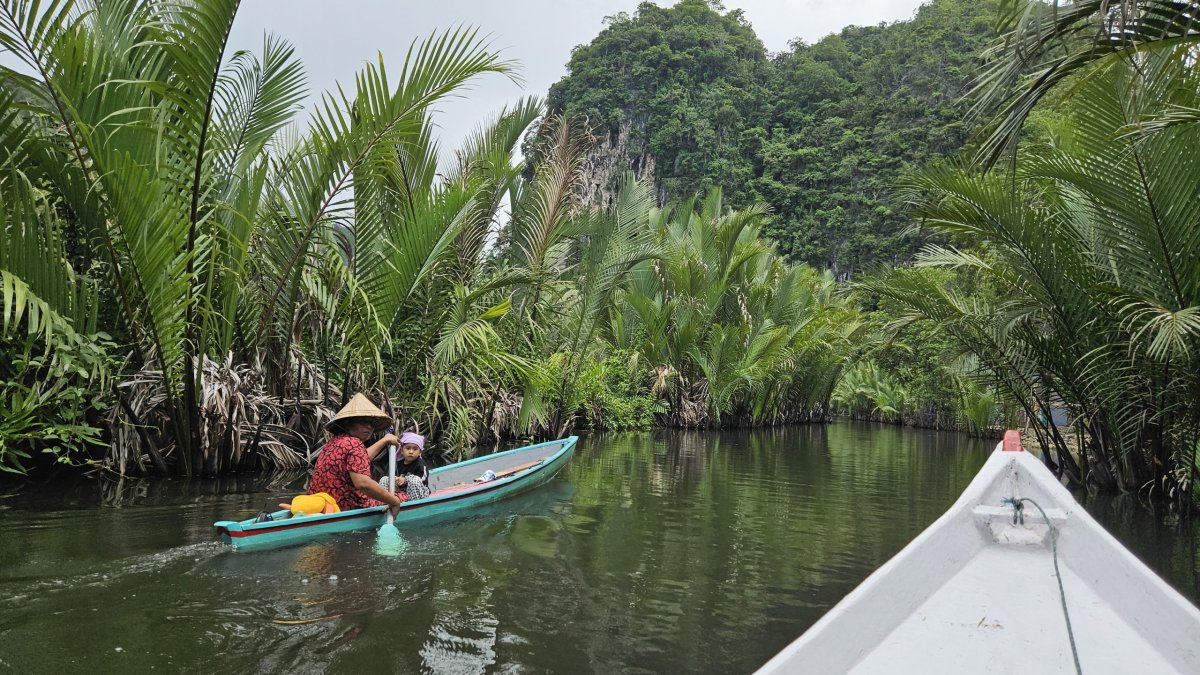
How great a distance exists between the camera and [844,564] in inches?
242

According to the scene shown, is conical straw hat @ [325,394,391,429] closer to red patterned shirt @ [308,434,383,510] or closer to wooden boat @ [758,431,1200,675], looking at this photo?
red patterned shirt @ [308,434,383,510]

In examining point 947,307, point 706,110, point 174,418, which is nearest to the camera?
point 174,418

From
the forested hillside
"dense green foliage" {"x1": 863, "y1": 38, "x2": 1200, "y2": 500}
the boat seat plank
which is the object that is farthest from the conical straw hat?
the forested hillside

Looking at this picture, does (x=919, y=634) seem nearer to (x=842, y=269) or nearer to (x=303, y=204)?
(x=303, y=204)

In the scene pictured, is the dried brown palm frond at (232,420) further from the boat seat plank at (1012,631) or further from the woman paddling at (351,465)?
the boat seat plank at (1012,631)

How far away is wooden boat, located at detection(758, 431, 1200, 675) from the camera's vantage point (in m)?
2.54

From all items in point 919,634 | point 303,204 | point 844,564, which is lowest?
point 844,564

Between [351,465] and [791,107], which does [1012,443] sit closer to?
[351,465]

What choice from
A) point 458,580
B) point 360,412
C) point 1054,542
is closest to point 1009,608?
point 1054,542

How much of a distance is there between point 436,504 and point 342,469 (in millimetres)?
1000

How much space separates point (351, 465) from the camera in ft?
20.7

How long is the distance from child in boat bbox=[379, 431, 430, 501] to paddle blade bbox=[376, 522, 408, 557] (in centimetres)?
87

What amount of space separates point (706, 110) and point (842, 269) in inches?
665

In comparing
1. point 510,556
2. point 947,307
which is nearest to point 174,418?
point 510,556
